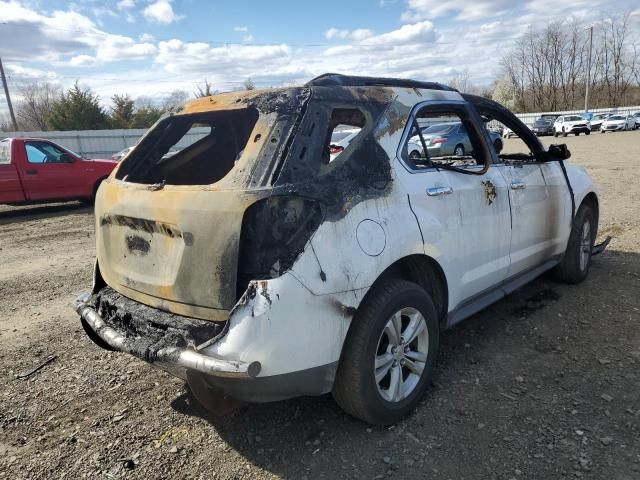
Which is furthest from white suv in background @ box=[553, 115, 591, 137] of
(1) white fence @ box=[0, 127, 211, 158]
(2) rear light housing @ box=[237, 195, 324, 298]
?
(2) rear light housing @ box=[237, 195, 324, 298]

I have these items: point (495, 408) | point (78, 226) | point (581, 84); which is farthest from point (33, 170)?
A: point (581, 84)

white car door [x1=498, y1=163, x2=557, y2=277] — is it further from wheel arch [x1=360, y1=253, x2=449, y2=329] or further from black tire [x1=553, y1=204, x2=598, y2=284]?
wheel arch [x1=360, y1=253, x2=449, y2=329]

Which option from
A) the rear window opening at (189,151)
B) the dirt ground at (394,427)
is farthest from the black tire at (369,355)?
the rear window opening at (189,151)

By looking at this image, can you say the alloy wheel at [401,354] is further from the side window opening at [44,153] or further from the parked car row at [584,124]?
the parked car row at [584,124]

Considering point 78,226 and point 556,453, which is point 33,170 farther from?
point 556,453

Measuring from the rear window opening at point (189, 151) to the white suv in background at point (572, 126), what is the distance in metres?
41.0

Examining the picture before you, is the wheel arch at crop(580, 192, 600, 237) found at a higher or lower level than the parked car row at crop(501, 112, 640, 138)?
higher

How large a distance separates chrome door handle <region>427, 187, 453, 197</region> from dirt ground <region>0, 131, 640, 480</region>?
121cm

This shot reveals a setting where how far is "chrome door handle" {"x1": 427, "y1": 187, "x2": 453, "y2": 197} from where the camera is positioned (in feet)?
9.55

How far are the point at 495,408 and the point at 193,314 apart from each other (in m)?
1.81

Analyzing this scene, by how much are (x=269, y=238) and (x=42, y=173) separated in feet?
33.8

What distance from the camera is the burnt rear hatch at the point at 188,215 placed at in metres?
2.30

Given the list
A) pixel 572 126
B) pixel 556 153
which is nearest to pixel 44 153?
pixel 556 153

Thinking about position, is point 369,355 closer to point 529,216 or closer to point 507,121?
point 529,216
